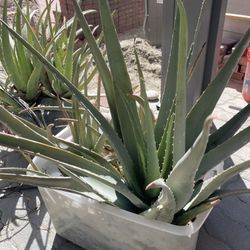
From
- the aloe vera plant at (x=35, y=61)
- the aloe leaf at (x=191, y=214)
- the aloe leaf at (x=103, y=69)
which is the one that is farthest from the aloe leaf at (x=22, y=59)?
the aloe leaf at (x=191, y=214)

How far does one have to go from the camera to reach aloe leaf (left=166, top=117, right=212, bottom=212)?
1.91 ft

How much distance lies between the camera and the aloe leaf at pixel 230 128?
0.84 meters

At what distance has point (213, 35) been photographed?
4.76ft

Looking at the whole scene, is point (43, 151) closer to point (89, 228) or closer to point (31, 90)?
point (89, 228)

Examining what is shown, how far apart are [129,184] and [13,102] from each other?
0.81m

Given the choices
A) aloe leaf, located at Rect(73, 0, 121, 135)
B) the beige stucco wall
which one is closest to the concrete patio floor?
aloe leaf, located at Rect(73, 0, 121, 135)

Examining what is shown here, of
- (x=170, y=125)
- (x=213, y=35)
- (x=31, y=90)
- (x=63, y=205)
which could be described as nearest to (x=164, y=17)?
(x=213, y=35)

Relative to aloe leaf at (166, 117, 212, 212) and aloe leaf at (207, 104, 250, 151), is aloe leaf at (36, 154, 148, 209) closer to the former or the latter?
aloe leaf at (166, 117, 212, 212)

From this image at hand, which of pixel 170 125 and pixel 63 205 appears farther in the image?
pixel 63 205

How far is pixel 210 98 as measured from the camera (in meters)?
0.84

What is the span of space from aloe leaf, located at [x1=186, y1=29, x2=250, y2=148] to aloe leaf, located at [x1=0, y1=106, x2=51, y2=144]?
0.38 meters

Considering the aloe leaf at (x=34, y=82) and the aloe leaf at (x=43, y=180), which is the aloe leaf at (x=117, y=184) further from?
the aloe leaf at (x=34, y=82)

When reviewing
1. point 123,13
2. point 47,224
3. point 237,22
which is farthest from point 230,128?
point 123,13

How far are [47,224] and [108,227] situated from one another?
40 cm
